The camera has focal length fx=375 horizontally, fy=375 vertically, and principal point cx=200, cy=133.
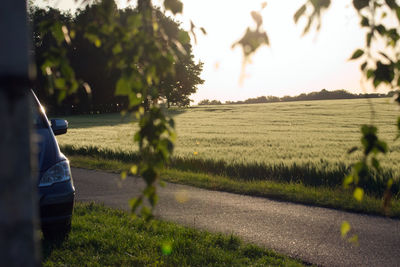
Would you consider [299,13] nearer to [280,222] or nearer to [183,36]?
[183,36]

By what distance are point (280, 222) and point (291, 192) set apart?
1985 mm

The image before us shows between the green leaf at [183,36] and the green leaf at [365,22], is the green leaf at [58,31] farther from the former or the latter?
the green leaf at [365,22]

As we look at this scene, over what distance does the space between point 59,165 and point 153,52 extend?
3.39 meters

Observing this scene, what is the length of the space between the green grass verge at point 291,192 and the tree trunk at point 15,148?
6.27 metres

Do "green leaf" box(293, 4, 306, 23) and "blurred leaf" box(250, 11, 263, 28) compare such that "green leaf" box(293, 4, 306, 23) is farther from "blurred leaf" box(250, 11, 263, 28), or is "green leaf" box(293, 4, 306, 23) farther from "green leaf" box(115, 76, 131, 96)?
"green leaf" box(115, 76, 131, 96)

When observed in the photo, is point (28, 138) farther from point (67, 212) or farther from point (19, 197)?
point (67, 212)

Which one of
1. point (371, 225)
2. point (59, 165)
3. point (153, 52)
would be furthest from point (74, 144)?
point (153, 52)

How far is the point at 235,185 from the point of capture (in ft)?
27.6

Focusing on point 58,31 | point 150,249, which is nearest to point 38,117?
point 150,249

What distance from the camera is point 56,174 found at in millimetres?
4457

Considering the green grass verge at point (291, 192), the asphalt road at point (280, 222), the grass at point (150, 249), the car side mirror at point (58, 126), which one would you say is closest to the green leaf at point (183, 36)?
the grass at point (150, 249)

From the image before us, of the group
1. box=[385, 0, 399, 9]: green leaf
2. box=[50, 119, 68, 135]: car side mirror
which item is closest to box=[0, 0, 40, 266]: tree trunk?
box=[385, 0, 399, 9]: green leaf

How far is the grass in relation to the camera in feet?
13.6

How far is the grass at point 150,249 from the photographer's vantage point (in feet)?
13.6
